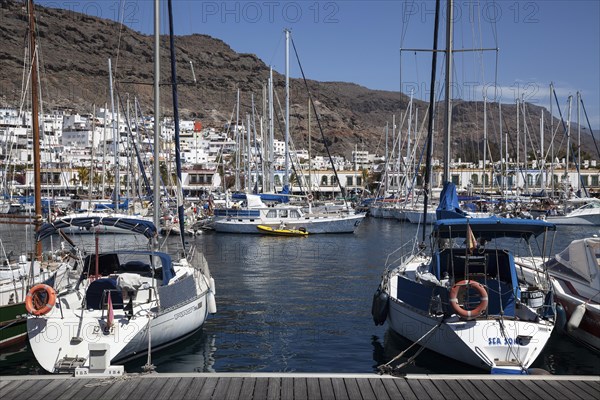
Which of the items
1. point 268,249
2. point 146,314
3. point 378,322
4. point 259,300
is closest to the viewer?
point 146,314

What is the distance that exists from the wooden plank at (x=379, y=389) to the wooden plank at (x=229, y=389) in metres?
1.96

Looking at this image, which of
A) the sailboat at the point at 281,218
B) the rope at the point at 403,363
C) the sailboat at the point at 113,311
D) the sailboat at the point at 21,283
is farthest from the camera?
the sailboat at the point at 281,218

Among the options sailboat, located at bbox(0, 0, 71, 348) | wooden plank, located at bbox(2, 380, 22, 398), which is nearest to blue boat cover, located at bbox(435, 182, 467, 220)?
sailboat, located at bbox(0, 0, 71, 348)

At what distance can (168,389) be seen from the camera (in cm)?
1013

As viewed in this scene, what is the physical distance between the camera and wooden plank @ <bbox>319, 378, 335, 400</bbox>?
9.81m

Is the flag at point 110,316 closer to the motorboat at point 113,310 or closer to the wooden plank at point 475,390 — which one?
the motorboat at point 113,310

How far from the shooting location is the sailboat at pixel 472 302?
41.4 ft

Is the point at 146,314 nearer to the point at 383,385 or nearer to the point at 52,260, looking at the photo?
the point at 383,385

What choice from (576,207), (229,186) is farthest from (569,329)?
(229,186)

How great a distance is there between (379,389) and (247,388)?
1939 mm

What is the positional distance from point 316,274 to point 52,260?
457 inches

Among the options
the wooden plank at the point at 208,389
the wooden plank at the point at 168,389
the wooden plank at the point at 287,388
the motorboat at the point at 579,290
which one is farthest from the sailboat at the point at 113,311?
the motorboat at the point at 579,290

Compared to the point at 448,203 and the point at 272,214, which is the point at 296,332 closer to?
the point at 448,203

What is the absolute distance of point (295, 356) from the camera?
51.2ft
